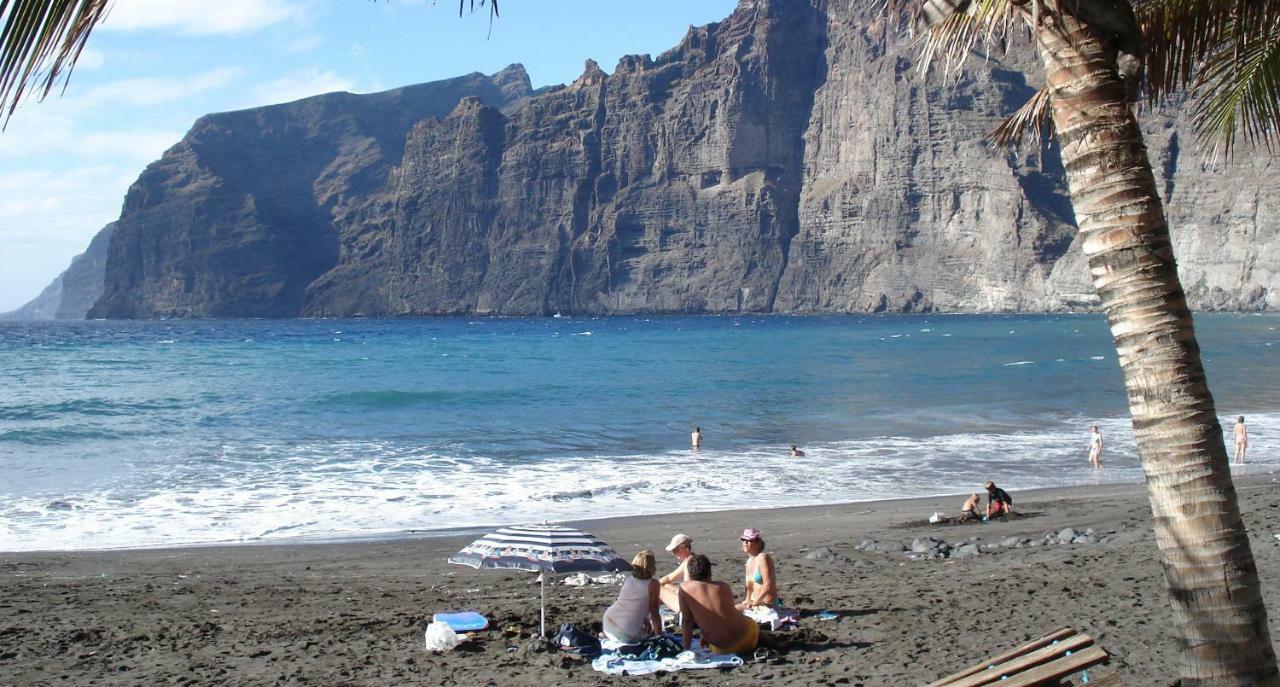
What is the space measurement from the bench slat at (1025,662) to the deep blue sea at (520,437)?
1199 cm

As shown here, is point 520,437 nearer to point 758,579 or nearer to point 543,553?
point 758,579

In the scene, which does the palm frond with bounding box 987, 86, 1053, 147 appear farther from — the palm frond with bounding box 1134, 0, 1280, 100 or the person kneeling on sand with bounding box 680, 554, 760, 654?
the person kneeling on sand with bounding box 680, 554, 760, 654

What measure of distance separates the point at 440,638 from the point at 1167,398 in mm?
5933

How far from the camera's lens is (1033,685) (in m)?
4.31

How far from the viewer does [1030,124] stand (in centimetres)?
612

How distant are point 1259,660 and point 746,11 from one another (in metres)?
206

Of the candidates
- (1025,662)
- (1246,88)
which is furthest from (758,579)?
(1246,88)

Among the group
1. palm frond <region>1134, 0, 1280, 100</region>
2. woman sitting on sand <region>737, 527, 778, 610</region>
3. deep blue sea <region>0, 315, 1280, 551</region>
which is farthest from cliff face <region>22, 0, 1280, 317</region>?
palm frond <region>1134, 0, 1280, 100</region>

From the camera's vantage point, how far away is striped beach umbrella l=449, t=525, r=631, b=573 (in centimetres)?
781

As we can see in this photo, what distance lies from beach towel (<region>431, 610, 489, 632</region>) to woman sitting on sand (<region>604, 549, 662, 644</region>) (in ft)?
4.09

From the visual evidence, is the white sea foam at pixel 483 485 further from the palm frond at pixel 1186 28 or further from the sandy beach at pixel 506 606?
the palm frond at pixel 1186 28

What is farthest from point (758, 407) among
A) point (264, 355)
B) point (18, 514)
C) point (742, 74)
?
point (742, 74)

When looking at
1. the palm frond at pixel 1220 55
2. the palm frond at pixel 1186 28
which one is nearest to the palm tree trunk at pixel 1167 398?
the palm frond at pixel 1186 28

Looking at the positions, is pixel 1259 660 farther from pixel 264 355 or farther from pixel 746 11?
pixel 746 11
